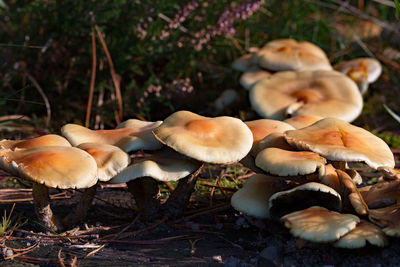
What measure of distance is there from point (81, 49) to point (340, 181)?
131 inches

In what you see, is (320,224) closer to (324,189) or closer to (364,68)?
(324,189)

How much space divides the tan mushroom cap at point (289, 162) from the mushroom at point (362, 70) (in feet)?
9.28

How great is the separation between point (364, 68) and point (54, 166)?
3.79 m

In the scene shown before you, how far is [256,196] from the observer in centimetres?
255

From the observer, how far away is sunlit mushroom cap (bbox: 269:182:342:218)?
2.38 m

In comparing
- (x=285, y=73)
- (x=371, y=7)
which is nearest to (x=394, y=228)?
(x=285, y=73)

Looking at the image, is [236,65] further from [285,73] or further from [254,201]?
[254,201]

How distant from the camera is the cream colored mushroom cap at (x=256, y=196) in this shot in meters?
2.47

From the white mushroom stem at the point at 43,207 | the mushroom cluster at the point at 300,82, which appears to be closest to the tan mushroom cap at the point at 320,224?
the white mushroom stem at the point at 43,207

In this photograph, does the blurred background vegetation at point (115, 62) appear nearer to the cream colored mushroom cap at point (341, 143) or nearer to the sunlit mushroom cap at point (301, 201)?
the cream colored mushroom cap at point (341, 143)

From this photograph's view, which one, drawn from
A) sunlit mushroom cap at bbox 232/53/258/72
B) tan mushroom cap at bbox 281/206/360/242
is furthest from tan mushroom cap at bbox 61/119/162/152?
sunlit mushroom cap at bbox 232/53/258/72

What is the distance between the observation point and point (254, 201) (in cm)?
251

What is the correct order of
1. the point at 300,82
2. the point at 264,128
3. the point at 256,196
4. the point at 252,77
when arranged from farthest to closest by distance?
the point at 252,77
the point at 300,82
the point at 264,128
the point at 256,196

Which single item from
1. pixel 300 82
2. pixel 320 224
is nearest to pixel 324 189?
pixel 320 224
